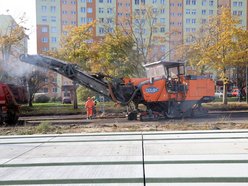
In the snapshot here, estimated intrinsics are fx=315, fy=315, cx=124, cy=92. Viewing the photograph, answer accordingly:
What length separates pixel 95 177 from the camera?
5348mm

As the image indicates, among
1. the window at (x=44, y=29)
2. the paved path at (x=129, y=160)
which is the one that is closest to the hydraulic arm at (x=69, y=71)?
the paved path at (x=129, y=160)

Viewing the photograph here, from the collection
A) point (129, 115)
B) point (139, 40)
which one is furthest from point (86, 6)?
point (129, 115)

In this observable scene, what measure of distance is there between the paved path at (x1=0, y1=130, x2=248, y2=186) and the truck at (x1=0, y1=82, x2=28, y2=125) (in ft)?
24.0

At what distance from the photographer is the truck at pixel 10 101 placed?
53.9 feet

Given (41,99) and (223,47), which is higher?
(223,47)

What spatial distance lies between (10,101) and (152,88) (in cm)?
767

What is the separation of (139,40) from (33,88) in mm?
14539

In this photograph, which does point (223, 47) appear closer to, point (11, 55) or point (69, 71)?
point (69, 71)

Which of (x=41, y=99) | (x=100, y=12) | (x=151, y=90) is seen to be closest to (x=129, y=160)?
(x=151, y=90)

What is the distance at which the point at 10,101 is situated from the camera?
1686cm

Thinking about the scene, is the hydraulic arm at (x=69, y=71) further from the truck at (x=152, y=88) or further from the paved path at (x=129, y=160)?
the paved path at (x=129, y=160)

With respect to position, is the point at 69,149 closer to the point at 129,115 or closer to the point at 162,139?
the point at 162,139

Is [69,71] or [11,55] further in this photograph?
[11,55]

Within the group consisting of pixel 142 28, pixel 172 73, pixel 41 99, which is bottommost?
pixel 41 99
